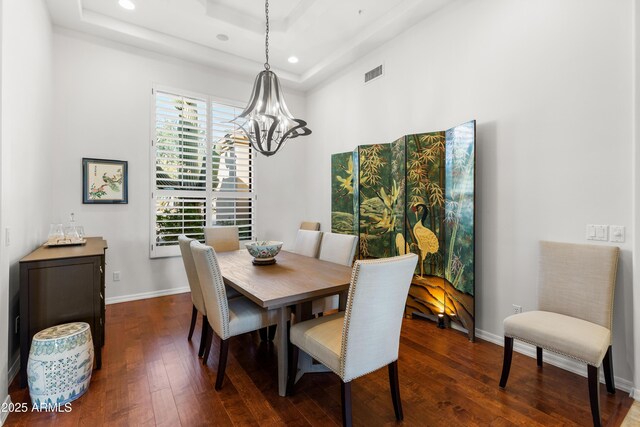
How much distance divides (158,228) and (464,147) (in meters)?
4.05

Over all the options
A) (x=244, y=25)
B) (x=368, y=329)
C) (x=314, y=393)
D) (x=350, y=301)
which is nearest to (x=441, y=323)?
(x=314, y=393)

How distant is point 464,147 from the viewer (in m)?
2.98

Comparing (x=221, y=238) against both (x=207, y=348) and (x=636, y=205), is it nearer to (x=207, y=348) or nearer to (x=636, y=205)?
(x=207, y=348)

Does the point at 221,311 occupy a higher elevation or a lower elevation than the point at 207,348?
higher

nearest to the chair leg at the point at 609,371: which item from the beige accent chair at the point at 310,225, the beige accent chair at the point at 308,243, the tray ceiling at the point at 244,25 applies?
the beige accent chair at the point at 308,243

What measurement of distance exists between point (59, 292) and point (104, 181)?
216 cm

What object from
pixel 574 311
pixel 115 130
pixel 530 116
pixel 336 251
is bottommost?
pixel 574 311

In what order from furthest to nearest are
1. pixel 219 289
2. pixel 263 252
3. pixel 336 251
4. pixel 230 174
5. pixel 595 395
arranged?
pixel 230 174 < pixel 336 251 < pixel 263 252 < pixel 219 289 < pixel 595 395

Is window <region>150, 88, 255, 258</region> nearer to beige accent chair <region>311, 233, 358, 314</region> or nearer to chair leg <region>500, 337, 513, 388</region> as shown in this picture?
beige accent chair <region>311, 233, 358, 314</region>

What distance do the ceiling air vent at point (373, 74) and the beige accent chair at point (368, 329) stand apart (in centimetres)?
333

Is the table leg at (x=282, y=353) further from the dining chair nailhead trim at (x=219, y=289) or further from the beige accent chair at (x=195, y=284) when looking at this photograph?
the beige accent chair at (x=195, y=284)

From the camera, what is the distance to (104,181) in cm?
401

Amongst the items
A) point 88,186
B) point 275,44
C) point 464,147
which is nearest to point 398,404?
point 464,147

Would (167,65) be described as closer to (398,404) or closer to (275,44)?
(275,44)
